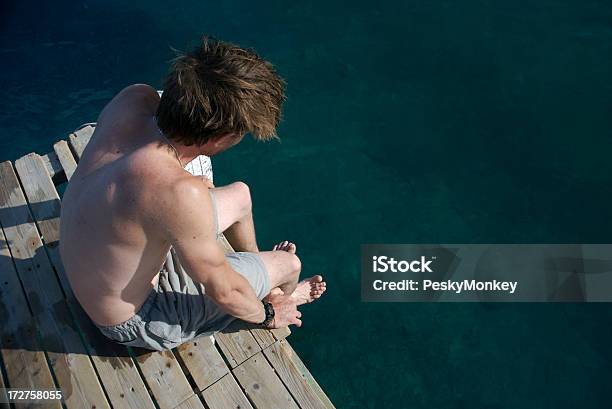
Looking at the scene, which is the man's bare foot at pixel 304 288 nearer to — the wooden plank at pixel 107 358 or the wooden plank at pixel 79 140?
the wooden plank at pixel 107 358

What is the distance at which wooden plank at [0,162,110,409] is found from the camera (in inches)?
100

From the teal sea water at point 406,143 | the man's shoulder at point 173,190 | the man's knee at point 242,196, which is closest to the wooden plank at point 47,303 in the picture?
the man's knee at point 242,196

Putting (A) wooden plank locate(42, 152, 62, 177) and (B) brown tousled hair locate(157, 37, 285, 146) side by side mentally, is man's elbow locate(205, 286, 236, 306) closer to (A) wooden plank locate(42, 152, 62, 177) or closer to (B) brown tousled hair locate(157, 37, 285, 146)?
(B) brown tousled hair locate(157, 37, 285, 146)

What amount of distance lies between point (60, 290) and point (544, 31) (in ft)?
16.3

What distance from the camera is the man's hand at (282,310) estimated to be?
2.81m

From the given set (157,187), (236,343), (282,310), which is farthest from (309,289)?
(157,187)

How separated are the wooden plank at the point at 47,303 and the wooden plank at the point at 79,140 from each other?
0.41 meters

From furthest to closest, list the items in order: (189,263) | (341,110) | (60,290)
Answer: (341,110) < (60,290) < (189,263)

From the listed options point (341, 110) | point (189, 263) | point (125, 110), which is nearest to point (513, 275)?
point (341, 110)

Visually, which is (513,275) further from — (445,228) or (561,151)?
(561,151)

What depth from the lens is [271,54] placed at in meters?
5.41

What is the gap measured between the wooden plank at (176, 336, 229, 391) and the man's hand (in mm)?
313

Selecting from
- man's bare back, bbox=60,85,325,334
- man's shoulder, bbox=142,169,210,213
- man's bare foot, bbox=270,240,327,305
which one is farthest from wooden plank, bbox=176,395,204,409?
man's shoulder, bbox=142,169,210,213

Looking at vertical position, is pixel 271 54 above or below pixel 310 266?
above
